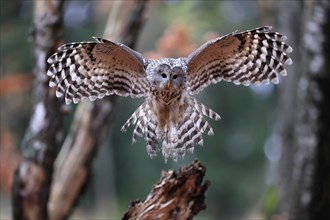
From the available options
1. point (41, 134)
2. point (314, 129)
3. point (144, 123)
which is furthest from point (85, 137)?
point (314, 129)

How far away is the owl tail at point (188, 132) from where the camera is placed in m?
4.78

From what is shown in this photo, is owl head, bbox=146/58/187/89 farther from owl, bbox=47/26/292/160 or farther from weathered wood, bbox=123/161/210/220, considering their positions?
weathered wood, bbox=123/161/210/220

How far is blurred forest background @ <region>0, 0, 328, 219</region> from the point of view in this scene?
13.7 metres

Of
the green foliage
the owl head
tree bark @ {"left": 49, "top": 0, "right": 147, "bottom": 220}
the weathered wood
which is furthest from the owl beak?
the green foliage

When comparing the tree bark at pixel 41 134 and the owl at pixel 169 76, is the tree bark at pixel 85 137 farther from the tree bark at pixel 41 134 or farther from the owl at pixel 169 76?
the owl at pixel 169 76

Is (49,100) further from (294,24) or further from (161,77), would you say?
(294,24)

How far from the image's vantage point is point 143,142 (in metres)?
16.1

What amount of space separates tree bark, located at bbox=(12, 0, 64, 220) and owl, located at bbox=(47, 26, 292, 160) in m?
0.80

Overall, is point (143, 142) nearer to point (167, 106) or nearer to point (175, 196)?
point (167, 106)

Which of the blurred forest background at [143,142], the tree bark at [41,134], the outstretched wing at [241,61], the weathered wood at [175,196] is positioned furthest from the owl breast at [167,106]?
the blurred forest background at [143,142]

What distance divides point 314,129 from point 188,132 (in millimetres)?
1044

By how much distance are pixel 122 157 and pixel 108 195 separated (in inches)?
66.6

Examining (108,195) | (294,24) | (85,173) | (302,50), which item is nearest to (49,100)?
(85,173)

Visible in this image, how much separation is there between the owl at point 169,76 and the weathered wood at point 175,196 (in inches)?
27.6
